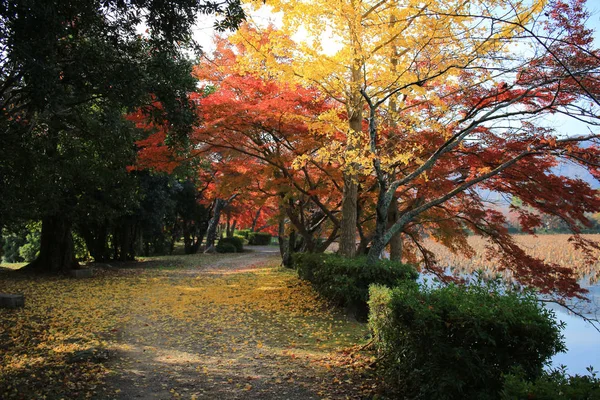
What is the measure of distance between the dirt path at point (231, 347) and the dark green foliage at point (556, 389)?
6.22 ft

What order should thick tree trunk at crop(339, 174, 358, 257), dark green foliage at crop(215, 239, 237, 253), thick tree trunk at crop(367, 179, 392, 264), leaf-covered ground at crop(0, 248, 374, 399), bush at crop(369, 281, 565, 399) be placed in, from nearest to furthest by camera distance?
1. bush at crop(369, 281, 565, 399)
2. leaf-covered ground at crop(0, 248, 374, 399)
3. thick tree trunk at crop(367, 179, 392, 264)
4. thick tree trunk at crop(339, 174, 358, 257)
5. dark green foliage at crop(215, 239, 237, 253)

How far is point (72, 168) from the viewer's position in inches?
381

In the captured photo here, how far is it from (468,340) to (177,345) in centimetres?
396

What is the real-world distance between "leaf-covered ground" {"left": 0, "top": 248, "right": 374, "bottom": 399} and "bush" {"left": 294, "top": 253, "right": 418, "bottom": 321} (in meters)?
0.33

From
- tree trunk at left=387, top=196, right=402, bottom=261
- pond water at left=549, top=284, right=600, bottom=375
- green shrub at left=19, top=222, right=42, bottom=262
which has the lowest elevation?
pond water at left=549, top=284, right=600, bottom=375

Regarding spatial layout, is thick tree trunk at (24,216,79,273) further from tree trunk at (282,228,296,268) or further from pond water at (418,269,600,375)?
pond water at (418,269,600,375)

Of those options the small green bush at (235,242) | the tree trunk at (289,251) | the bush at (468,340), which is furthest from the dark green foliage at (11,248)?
the bush at (468,340)

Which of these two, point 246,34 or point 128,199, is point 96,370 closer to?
point 246,34

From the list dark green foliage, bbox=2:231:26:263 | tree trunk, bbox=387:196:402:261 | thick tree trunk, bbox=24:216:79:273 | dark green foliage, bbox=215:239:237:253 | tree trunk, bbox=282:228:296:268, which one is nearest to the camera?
tree trunk, bbox=387:196:402:261

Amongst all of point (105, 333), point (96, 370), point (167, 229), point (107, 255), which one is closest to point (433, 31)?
point (96, 370)

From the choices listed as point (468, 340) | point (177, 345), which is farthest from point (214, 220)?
point (468, 340)

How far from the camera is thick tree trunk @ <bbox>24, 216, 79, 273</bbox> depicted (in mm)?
12148

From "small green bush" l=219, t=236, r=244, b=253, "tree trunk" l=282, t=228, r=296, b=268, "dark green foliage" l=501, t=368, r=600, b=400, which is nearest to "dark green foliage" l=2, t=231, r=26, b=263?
"small green bush" l=219, t=236, r=244, b=253

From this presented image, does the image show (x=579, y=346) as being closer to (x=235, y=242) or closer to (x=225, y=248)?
(x=225, y=248)
